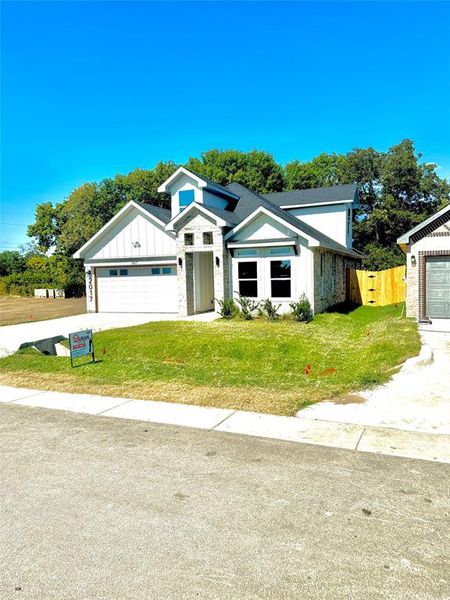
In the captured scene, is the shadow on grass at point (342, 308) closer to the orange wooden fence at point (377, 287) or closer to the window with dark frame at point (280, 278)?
the orange wooden fence at point (377, 287)

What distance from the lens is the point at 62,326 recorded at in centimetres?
1789

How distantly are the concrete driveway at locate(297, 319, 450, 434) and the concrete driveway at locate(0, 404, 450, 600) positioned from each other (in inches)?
49.6

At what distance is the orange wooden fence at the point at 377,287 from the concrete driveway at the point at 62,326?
11.1m

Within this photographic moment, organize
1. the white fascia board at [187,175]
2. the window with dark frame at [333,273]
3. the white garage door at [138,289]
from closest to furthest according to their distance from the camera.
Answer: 1. the white fascia board at [187,175]
2. the white garage door at [138,289]
3. the window with dark frame at [333,273]

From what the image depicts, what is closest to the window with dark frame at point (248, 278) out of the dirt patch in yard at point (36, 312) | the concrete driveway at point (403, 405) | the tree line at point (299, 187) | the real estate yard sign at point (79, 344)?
the real estate yard sign at point (79, 344)

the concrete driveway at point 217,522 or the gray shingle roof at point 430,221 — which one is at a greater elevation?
the gray shingle roof at point 430,221

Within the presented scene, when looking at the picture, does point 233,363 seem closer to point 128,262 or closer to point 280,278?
point 280,278

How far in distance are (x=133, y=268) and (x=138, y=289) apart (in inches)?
42.6

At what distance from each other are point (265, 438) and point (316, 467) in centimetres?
101

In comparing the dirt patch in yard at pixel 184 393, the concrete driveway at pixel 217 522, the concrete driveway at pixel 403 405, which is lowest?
the concrete driveway at pixel 403 405

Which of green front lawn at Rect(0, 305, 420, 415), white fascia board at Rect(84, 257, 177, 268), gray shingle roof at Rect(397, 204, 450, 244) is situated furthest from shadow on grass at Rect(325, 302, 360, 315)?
→ white fascia board at Rect(84, 257, 177, 268)

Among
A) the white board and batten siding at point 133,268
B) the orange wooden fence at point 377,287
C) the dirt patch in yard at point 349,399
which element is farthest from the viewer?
the orange wooden fence at point 377,287

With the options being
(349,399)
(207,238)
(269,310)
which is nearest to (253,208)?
(207,238)

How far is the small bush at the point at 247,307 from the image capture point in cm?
1836
